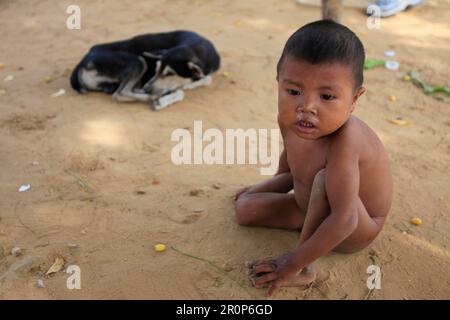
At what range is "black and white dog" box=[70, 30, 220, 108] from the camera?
5.39 m

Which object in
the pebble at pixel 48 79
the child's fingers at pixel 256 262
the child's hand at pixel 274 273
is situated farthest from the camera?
the pebble at pixel 48 79

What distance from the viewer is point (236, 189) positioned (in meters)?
3.51

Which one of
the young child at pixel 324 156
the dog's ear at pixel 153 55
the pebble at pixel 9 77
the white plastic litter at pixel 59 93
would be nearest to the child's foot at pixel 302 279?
the young child at pixel 324 156

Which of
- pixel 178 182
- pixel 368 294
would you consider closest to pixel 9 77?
pixel 178 182

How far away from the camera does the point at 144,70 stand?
5.69 meters

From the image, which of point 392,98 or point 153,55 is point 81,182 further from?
point 392,98

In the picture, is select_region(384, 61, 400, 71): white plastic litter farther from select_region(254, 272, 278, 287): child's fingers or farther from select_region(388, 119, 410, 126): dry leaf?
select_region(254, 272, 278, 287): child's fingers

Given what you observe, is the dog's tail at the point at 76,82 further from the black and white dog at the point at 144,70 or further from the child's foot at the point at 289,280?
the child's foot at the point at 289,280

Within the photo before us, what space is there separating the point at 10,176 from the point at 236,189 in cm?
174

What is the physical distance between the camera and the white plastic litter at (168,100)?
5.08m

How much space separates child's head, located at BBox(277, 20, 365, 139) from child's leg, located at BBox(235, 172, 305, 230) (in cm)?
82

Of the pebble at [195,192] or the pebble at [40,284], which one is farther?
the pebble at [195,192]

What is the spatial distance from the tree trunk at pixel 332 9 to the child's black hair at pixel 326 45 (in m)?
2.63


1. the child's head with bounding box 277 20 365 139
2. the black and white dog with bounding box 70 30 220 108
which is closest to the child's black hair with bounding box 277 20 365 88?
the child's head with bounding box 277 20 365 139
